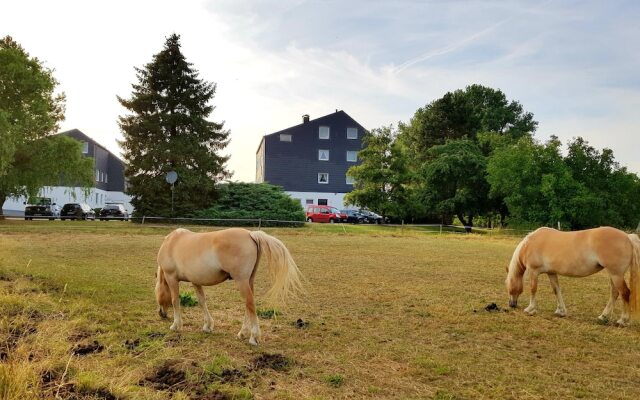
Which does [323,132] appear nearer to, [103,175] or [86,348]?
[103,175]

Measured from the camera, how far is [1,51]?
29.3 m

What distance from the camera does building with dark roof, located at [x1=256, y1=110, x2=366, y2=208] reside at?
5809cm

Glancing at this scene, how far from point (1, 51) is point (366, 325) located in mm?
32461

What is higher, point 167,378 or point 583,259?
point 583,259

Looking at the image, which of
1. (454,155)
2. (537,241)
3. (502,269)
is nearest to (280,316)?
(537,241)

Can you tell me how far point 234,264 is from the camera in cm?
571

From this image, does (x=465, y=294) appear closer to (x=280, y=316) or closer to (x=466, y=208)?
(x=280, y=316)

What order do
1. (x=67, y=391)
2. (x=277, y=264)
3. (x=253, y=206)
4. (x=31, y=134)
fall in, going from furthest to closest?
(x=253, y=206), (x=31, y=134), (x=277, y=264), (x=67, y=391)

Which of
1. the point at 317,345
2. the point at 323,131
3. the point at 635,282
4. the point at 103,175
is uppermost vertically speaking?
the point at 323,131

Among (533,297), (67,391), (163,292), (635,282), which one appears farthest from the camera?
(533,297)

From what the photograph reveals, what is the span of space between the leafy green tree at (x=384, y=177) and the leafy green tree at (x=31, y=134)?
21.4 meters

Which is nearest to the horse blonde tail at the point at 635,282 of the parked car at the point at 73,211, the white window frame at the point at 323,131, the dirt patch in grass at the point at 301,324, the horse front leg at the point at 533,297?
the horse front leg at the point at 533,297

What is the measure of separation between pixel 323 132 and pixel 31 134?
35.1 m

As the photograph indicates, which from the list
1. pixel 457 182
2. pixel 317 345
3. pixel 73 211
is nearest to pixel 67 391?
pixel 317 345
